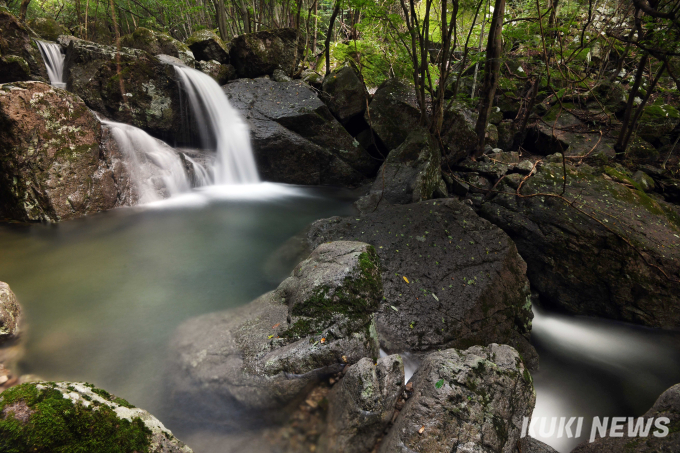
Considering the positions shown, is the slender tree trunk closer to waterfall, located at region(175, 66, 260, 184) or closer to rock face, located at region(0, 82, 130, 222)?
waterfall, located at region(175, 66, 260, 184)

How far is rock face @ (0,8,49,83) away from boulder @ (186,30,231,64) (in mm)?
3914

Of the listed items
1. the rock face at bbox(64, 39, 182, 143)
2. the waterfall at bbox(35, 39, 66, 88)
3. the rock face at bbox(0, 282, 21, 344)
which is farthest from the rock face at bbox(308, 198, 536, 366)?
the waterfall at bbox(35, 39, 66, 88)

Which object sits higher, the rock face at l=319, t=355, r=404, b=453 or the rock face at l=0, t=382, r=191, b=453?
the rock face at l=0, t=382, r=191, b=453

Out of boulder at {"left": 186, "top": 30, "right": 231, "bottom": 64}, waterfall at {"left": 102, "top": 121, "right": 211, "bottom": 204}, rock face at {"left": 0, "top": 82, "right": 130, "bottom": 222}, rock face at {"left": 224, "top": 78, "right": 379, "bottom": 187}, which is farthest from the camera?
boulder at {"left": 186, "top": 30, "right": 231, "bottom": 64}

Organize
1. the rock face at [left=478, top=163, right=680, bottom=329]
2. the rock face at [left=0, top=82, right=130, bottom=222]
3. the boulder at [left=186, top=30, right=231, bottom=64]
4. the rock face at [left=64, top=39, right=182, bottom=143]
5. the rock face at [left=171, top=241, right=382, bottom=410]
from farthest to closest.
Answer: the boulder at [left=186, top=30, right=231, bottom=64] → the rock face at [left=64, top=39, right=182, bottom=143] → the rock face at [left=0, top=82, right=130, bottom=222] → the rock face at [left=478, top=163, right=680, bottom=329] → the rock face at [left=171, top=241, right=382, bottom=410]

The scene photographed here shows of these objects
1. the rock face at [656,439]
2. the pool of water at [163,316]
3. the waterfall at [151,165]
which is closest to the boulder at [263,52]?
the waterfall at [151,165]

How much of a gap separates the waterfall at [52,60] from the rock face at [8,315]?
7666 mm

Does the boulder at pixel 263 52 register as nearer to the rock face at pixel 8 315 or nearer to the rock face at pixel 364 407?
the rock face at pixel 8 315

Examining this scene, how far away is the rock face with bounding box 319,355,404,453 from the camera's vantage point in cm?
225

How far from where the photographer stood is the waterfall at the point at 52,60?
8.28m

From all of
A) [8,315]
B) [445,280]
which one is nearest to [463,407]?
[445,280]

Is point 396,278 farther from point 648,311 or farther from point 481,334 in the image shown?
point 648,311

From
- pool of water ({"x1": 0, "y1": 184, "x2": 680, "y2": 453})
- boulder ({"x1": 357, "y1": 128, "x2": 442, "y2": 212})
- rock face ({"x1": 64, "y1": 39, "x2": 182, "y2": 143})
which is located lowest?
pool of water ({"x1": 0, "y1": 184, "x2": 680, "y2": 453})

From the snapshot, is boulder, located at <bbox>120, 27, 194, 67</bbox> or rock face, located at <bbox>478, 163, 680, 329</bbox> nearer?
rock face, located at <bbox>478, 163, 680, 329</bbox>
